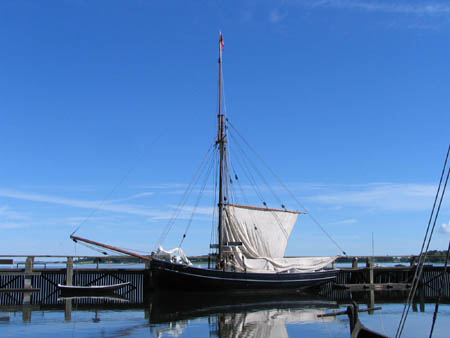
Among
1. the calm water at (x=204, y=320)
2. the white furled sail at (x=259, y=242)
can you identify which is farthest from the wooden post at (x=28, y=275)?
the white furled sail at (x=259, y=242)

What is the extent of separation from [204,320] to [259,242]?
18200 millimetres

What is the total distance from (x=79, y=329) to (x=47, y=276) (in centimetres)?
2040

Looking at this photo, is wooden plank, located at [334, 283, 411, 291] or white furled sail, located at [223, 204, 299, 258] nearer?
white furled sail, located at [223, 204, 299, 258]

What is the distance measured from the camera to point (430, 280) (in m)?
40.7

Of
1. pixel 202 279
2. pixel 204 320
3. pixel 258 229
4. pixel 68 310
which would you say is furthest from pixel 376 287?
pixel 68 310

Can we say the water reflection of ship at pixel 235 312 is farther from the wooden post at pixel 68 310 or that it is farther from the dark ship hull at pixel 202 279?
the wooden post at pixel 68 310

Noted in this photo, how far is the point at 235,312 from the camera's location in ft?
81.6

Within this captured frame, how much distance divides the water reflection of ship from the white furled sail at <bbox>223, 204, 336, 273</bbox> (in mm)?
2921

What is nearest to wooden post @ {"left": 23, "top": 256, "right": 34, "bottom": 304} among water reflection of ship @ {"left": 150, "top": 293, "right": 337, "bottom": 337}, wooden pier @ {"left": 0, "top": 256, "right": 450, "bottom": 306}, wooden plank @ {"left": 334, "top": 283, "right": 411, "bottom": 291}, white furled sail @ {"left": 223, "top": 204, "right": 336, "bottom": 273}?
wooden pier @ {"left": 0, "top": 256, "right": 450, "bottom": 306}

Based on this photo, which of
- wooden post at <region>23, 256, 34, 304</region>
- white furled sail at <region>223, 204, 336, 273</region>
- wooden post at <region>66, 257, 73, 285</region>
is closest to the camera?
wooden post at <region>66, 257, 73, 285</region>

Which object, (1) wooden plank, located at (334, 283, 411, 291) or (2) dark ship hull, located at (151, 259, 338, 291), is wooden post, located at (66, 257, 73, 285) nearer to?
(2) dark ship hull, located at (151, 259, 338, 291)

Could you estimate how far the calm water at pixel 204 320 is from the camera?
1897 cm

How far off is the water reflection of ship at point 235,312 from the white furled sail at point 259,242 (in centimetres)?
292

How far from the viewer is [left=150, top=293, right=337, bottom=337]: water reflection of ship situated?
19.5m
